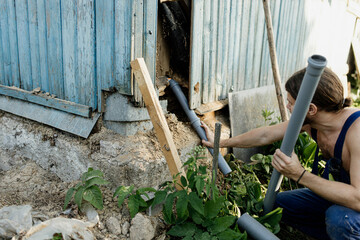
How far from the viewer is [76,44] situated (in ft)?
9.96

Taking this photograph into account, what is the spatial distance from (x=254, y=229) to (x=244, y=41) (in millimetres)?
2389

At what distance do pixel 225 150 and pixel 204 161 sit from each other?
56 cm

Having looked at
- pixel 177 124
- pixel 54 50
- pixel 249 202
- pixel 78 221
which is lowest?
pixel 249 202

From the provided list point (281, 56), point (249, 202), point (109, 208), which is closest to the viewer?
point (109, 208)

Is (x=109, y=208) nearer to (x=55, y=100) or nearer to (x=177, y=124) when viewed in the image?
(x=177, y=124)

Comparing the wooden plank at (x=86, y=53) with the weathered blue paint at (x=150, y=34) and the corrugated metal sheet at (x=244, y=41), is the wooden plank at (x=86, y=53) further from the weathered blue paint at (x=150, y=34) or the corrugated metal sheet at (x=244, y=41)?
the corrugated metal sheet at (x=244, y=41)

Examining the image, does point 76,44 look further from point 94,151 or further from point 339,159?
point 339,159

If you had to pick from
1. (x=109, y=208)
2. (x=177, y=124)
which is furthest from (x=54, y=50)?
(x=109, y=208)

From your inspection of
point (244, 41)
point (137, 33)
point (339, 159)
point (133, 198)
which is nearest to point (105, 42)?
point (137, 33)

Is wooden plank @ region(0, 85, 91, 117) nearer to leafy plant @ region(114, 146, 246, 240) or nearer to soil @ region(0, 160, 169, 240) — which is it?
soil @ region(0, 160, 169, 240)

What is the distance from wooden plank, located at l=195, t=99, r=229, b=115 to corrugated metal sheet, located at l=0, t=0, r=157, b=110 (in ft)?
2.70

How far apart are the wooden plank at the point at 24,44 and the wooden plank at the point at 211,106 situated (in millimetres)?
1890

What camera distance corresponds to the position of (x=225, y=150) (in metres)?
3.84

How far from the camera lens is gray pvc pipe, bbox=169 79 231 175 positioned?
10.7 feet
